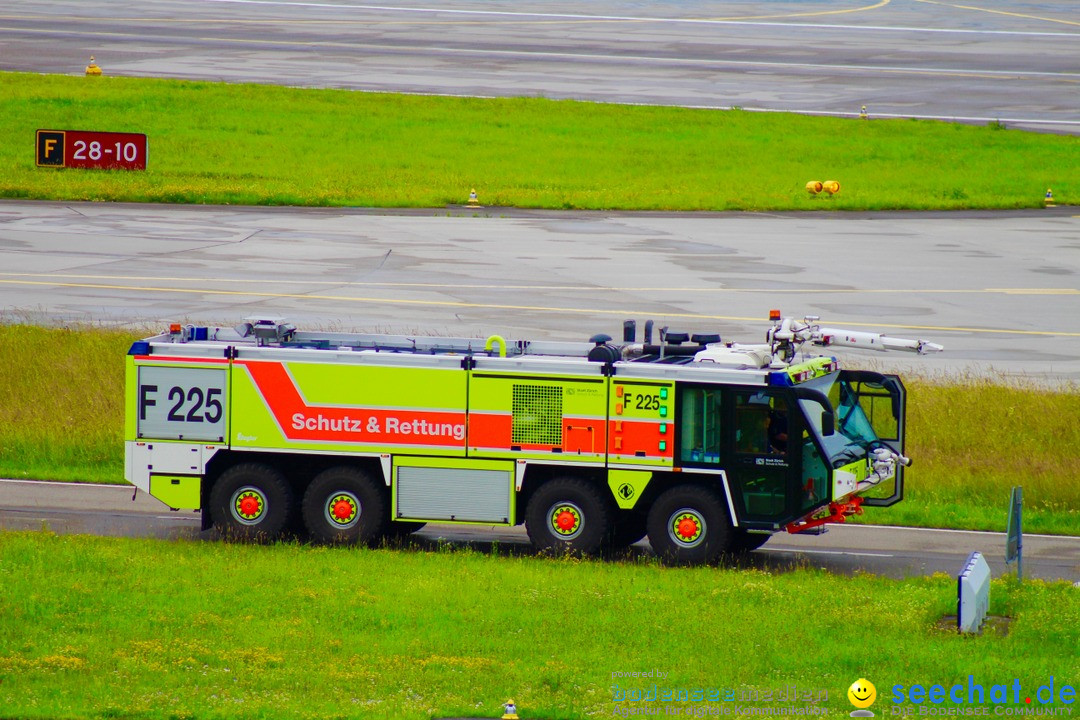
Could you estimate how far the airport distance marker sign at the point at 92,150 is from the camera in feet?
159

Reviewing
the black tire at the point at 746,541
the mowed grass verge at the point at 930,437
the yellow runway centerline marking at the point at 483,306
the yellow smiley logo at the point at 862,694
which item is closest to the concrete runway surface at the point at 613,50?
the yellow runway centerline marking at the point at 483,306

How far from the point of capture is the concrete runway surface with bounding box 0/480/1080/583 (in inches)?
733

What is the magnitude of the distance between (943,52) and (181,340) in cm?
Result: 6562

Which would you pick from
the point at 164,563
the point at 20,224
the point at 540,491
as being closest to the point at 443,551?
the point at 540,491

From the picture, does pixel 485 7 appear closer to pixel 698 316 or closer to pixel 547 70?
pixel 547 70

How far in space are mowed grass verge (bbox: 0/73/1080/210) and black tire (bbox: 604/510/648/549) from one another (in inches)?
1161

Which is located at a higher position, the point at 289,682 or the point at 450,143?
the point at 450,143

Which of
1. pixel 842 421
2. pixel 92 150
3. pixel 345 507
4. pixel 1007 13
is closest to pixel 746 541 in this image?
pixel 842 421

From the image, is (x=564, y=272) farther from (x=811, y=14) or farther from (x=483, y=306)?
(x=811, y=14)

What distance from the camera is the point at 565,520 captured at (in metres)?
17.7

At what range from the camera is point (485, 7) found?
301 feet

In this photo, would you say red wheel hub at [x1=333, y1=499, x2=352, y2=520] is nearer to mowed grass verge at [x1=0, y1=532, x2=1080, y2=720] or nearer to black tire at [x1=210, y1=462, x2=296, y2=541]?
black tire at [x1=210, y1=462, x2=296, y2=541]

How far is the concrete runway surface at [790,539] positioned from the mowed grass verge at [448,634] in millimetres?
1694

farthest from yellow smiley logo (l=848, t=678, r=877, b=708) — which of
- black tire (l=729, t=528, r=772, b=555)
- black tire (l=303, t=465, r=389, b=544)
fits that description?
black tire (l=303, t=465, r=389, b=544)
